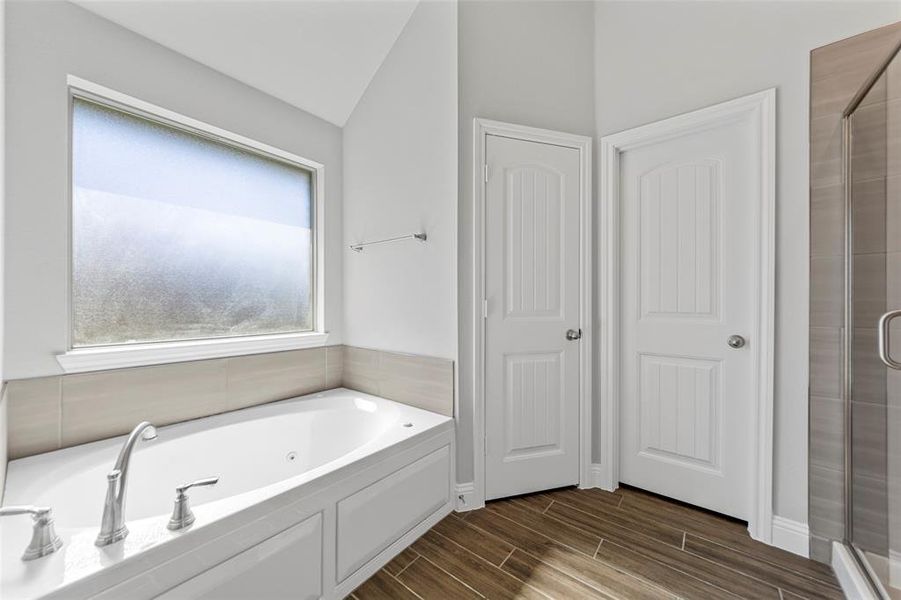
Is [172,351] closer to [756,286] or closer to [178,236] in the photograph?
[178,236]

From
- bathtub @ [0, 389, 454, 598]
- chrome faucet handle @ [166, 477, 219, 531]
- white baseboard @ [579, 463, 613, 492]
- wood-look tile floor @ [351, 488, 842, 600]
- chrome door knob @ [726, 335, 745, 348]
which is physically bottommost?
wood-look tile floor @ [351, 488, 842, 600]

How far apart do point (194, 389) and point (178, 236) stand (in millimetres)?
783

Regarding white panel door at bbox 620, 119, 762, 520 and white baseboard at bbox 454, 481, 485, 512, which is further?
white baseboard at bbox 454, 481, 485, 512

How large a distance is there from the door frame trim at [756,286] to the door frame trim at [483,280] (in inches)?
3.3

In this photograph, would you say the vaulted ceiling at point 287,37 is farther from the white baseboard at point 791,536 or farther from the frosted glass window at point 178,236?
the white baseboard at point 791,536

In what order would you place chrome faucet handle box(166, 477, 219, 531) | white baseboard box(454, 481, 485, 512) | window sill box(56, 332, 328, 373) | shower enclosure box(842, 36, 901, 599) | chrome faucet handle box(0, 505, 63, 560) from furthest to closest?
white baseboard box(454, 481, 485, 512), window sill box(56, 332, 328, 373), shower enclosure box(842, 36, 901, 599), chrome faucet handle box(166, 477, 219, 531), chrome faucet handle box(0, 505, 63, 560)

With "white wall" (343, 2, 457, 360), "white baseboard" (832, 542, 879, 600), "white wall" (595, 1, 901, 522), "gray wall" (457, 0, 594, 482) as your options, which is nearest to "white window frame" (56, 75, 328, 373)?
"white wall" (343, 2, 457, 360)

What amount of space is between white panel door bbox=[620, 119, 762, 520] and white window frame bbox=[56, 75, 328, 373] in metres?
1.93

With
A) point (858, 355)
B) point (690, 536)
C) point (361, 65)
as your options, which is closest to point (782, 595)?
point (690, 536)

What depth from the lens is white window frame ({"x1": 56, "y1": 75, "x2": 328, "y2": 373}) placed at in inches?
62.4

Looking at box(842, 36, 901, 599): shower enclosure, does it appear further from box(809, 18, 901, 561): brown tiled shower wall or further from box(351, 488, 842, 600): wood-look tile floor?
box(351, 488, 842, 600): wood-look tile floor

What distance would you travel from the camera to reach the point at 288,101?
2.31m

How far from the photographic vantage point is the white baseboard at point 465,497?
6.35ft

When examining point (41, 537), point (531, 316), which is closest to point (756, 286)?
point (531, 316)
